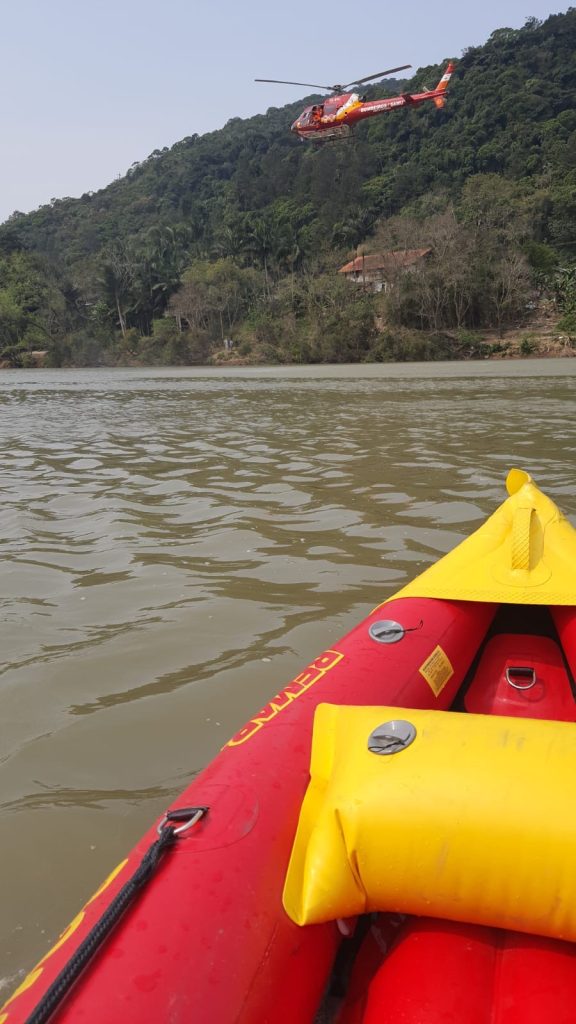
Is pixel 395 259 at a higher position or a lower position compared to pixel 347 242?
lower

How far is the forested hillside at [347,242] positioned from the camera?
34.3 metres

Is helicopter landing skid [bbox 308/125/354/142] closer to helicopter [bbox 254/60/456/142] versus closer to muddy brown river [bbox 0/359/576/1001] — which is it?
helicopter [bbox 254/60/456/142]

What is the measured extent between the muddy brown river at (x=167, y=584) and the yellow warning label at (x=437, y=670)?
2.57 feet

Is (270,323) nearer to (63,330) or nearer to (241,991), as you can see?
(63,330)

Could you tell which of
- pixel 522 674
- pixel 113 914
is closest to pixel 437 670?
pixel 522 674

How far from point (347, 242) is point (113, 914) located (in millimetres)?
58090

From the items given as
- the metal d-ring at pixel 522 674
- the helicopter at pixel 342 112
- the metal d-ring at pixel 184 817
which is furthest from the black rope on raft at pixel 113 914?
the helicopter at pixel 342 112

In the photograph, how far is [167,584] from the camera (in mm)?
3705

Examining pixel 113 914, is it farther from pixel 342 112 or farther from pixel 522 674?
pixel 342 112

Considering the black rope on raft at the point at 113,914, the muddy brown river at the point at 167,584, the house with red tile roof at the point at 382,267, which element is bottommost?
the muddy brown river at the point at 167,584

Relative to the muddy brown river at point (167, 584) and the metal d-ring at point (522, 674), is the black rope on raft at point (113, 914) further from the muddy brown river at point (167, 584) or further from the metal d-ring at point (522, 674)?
the metal d-ring at point (522, 674)

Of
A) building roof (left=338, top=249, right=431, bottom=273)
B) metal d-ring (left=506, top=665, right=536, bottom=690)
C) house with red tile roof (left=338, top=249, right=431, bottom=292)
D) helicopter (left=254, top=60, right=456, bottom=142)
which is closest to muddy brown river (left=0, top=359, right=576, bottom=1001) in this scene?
metal d-ring (left=506, top=665, right=536, bottom=690)

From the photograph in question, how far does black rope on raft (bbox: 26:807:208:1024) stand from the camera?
3.10 feet

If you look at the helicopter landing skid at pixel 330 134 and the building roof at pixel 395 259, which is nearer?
the helicopter landing skid at pixel 330 134
